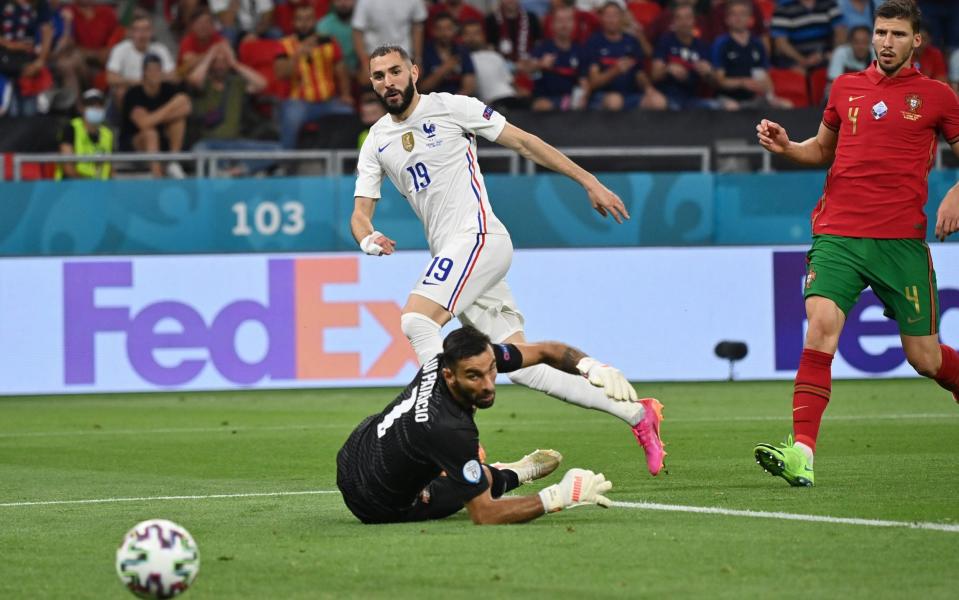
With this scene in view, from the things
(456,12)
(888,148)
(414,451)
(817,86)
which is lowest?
(414,451)

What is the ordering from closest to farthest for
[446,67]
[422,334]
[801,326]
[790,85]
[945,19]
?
1. [422,334]
2. [801,326]
3. [446,67]
4. [790,85]
5. [945,19]

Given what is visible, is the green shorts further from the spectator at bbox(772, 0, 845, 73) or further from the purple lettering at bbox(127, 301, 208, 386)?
the spectator at bbox(772, 0, 845, 73)

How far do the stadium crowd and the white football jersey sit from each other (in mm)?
9245

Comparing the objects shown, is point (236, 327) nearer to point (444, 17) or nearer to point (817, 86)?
point (444, 17)

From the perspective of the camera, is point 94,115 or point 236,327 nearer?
point 236,327

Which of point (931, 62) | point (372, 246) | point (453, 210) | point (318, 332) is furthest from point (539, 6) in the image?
point (372, 246)

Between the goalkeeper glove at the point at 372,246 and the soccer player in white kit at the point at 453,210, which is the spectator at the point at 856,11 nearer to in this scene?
the soccer player in white kit at the point at 453,210

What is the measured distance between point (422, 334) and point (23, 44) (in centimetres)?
1262

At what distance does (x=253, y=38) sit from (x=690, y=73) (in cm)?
544

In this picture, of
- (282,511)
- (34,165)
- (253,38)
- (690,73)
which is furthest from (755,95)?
(282,511)

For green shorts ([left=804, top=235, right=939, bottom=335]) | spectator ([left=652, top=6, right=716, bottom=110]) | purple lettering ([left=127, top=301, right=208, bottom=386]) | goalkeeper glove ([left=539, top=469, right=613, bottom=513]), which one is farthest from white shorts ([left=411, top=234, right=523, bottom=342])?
spectator ([left=652, top=6, right=716, bottom=110])

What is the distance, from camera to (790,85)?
2048cm

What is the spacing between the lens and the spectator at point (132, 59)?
64.3ft

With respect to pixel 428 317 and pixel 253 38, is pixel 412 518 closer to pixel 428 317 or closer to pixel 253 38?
pixel 428 317
